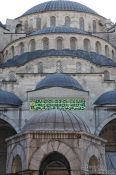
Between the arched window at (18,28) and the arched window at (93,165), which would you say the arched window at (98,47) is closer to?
the arched window at (18,28)

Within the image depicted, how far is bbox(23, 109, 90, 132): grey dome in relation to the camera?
9.20m

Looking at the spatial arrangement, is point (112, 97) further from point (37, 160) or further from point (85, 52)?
point (37, 160)

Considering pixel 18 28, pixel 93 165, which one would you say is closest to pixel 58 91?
pixel 93 165

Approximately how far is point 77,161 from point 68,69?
1781cm

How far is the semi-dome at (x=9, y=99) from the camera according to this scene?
22794 mm

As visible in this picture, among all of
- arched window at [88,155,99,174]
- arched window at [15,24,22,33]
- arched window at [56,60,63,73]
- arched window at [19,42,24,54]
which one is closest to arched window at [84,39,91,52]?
arched window at [56,60,63,73]

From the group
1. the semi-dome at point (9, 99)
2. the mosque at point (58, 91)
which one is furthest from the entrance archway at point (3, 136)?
the semi-dome at point (9, 99)

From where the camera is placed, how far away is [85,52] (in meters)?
28.5

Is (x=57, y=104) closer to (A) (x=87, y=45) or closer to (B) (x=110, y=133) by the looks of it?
(B) (x=110, y=133)

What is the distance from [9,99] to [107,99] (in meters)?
5.59

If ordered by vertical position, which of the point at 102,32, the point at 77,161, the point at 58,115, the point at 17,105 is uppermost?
the point at 102,32

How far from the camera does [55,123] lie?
30.4 ft

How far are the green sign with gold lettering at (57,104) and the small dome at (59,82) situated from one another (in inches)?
32.9

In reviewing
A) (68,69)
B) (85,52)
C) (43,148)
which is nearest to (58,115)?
(43,148)
